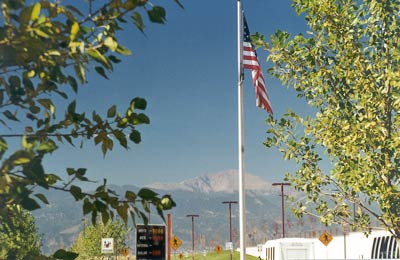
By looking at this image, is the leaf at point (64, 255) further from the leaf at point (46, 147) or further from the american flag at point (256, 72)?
the american flag at point (256, 72)

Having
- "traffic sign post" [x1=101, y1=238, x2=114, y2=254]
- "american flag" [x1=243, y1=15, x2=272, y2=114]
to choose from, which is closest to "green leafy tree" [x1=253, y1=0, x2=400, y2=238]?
"american flag" [x1=243, y1=15, x2=272, y2=114]

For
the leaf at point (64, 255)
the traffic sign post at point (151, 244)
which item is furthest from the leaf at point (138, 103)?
the traffic sign post at point (151, 244)

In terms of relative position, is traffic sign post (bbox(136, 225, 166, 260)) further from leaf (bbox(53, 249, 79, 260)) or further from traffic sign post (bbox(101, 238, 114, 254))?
traffic sign post (bbox(101, 238, 114, 254))

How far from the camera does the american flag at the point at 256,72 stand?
20.5 meters

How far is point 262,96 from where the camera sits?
20.6m

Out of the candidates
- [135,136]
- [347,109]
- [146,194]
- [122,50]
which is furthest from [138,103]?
[347,109]

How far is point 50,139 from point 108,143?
39 centimetres

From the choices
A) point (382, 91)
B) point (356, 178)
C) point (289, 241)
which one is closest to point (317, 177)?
point (356, 178)

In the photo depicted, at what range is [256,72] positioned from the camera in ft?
68.4

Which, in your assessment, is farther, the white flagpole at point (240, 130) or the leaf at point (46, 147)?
the white flagpole at point (240, 130)

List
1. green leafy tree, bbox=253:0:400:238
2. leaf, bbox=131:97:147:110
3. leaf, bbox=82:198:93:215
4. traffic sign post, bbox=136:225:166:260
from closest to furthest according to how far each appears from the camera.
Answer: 1. leaf, bbox=131:97:147:110
2. leaf, bbox=82:198:93:215
3. green leafy tree, bbox=253:0:400:238
4. traffic sign post, bbox=136:225:166:260

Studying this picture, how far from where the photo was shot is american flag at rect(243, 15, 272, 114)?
2053 cm

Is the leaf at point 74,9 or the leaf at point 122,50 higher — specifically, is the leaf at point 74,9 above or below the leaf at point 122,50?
above

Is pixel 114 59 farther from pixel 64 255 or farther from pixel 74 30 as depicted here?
pixel 64 255
